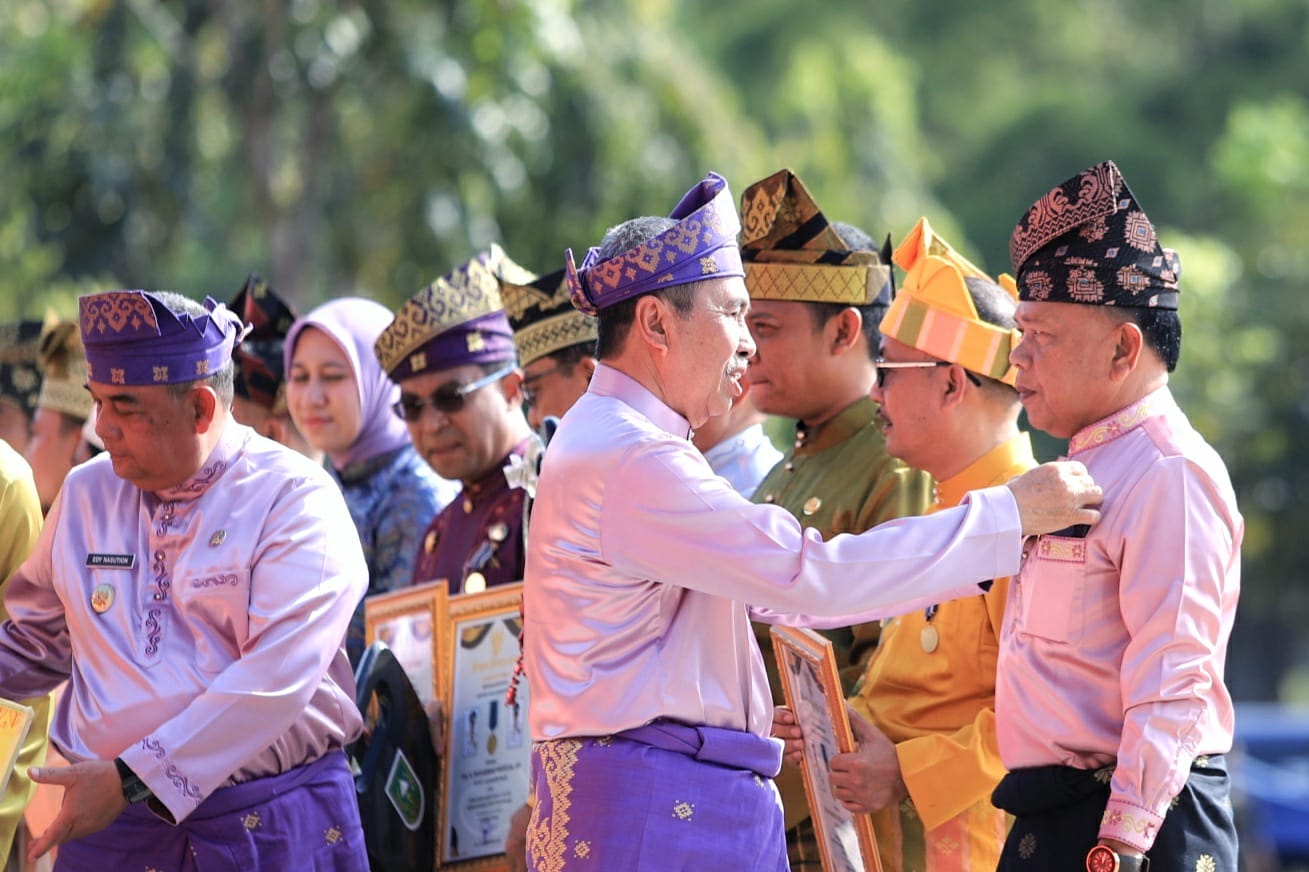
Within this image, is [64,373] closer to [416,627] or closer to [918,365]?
[416,627]

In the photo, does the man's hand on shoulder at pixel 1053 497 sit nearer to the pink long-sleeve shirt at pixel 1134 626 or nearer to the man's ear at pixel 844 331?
the pink long-sleeve shirt at pixel 1134 626

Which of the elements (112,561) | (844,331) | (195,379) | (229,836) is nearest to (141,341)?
(195,379)

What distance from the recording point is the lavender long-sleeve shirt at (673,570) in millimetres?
3965

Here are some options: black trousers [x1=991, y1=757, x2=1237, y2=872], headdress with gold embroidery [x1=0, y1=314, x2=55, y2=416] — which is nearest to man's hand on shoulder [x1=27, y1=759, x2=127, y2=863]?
black trousers [x1=991, y1=757, x2=1237, y2=872]

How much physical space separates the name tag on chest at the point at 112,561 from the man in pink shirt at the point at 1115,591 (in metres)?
2.17

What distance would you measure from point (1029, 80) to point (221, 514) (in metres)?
33.2

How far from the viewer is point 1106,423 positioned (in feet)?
13.9

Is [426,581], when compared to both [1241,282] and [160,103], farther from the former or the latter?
[1241,282]

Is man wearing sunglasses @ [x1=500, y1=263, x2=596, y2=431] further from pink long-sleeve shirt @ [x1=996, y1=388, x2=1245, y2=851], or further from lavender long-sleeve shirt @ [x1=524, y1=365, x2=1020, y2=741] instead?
pink long-sleeve shirt @ [x1=996, y1=388, x2=1245, y2=851]

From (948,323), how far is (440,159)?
35.5ft

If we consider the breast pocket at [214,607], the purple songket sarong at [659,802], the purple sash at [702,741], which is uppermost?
the breast pocket at [214,607]

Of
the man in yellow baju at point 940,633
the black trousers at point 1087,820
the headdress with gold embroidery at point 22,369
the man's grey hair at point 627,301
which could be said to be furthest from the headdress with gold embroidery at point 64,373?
the black trousers at point 1087,820

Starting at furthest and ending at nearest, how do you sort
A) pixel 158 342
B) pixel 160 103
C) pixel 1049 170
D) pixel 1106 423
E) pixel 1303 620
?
1. pixel 1049 170
2. pixel 1303 620
3. pixel 160 103
4. pixel 158 342
5. pixel 1106 423

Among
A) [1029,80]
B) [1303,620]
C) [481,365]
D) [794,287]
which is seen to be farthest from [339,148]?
[1029,80]
